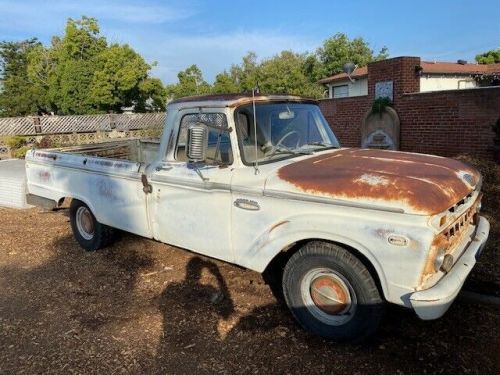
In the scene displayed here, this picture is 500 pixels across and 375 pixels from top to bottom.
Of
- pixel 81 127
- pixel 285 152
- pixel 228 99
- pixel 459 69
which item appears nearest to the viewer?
pixel 228 99

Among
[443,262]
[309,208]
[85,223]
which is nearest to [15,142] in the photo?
[85,223]

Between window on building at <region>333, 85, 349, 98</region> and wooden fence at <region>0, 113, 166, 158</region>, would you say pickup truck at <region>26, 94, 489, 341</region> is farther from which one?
window on building at <region>333, 85, 349, 98</region>

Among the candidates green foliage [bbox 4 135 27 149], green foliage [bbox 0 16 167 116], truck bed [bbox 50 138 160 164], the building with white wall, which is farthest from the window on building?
truck bed [bbox 50 138 160 164]

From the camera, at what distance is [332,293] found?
10.8ft

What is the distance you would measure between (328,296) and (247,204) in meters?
0.99

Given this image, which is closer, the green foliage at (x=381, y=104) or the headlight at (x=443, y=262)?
the headlight at (x=443, y=262)

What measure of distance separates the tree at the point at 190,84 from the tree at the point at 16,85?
13.4 meters

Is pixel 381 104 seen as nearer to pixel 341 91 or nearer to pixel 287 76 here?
pixel 341 91

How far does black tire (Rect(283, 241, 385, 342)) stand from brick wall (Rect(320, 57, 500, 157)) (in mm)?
7651

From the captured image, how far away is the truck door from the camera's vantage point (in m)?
3.77

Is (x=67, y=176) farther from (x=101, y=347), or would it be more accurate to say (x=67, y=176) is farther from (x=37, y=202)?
(x=101, y=347)

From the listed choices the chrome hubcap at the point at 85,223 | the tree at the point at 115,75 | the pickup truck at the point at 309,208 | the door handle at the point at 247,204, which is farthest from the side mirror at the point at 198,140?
the tree at the point at 115,75

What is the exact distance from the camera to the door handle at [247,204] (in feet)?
11.5

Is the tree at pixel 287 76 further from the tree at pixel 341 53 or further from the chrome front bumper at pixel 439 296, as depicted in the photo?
the chrome front bumper at pixel 439 296
